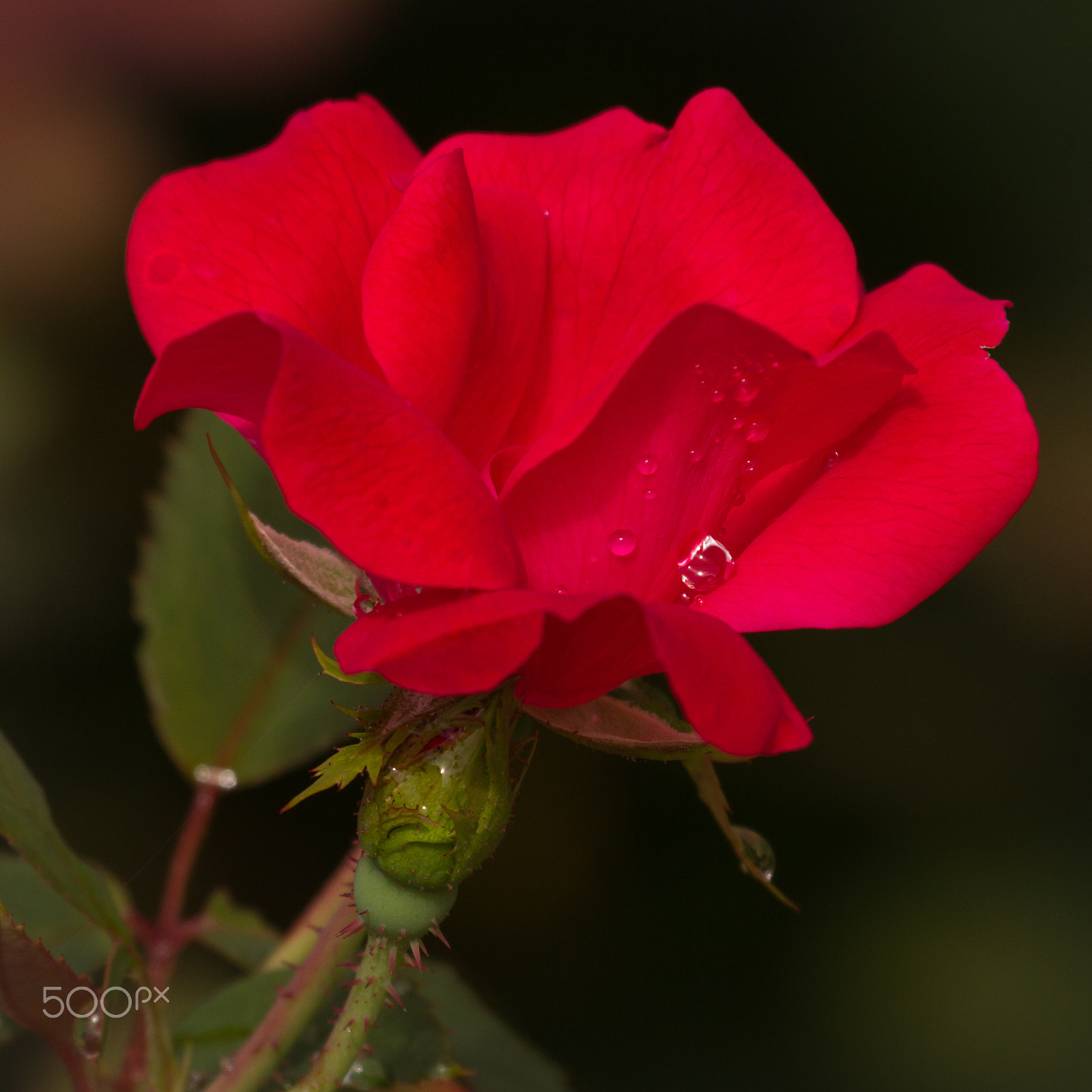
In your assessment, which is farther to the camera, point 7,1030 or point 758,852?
point 7,1030

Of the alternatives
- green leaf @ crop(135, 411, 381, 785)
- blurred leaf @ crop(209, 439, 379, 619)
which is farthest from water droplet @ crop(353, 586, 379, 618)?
green leaf @ crop(135, 411, 381, 785)

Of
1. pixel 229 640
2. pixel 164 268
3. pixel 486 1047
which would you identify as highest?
pixel 164 268

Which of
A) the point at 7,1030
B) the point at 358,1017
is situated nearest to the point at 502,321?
the point at 358,1017

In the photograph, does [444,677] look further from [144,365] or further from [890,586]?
[144,365]

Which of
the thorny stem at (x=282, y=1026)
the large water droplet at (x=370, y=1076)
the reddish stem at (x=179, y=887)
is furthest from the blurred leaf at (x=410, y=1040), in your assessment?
the reddish stem at (x=179, y=887)

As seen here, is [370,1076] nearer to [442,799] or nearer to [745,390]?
[442,799]

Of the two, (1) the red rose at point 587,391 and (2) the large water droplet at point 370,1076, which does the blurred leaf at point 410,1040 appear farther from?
(1) the red rose at point 587,391

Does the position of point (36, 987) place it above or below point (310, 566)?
below

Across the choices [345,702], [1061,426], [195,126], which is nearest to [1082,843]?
[1061,426]
